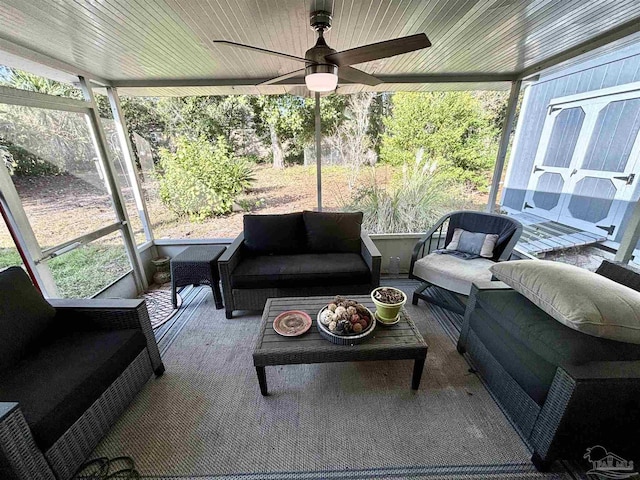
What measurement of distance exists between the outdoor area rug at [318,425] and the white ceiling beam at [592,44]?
8.35 ft

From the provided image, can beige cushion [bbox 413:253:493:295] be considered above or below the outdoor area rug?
above

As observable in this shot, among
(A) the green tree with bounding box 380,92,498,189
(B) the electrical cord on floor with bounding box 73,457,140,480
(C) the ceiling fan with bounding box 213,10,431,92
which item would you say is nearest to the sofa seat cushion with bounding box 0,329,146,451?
(B) the electrical cord on floor with bounding box 73,457,140,480

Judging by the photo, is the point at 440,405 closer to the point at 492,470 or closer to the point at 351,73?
the point at 492,470

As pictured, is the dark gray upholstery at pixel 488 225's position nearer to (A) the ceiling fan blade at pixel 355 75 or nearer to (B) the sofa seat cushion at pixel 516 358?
(B) the sofa seat cushion at pixel 516 358

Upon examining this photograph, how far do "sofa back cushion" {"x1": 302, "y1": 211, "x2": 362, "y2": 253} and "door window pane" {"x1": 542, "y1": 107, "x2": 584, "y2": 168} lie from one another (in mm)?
2631

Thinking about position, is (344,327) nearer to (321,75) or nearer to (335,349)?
(335,349)

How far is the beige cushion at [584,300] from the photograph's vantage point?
1.16m

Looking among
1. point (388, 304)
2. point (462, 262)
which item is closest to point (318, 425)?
point (388, 304)

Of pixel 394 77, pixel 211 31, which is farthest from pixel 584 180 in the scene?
pixel 211 31

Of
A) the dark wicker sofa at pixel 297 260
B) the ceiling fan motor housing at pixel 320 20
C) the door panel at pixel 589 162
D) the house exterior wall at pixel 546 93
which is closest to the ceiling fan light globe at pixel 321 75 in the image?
the ceiling fan motor housing at pixel 320 20

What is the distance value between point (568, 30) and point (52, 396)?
3.69 m

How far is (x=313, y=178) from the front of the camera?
3309mm

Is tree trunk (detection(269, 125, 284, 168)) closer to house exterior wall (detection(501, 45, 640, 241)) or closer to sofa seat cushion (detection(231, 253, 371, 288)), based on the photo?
sofa seat cushion (detection(231, 253, 371, 288))

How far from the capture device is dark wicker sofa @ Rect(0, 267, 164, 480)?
1.05 metres
